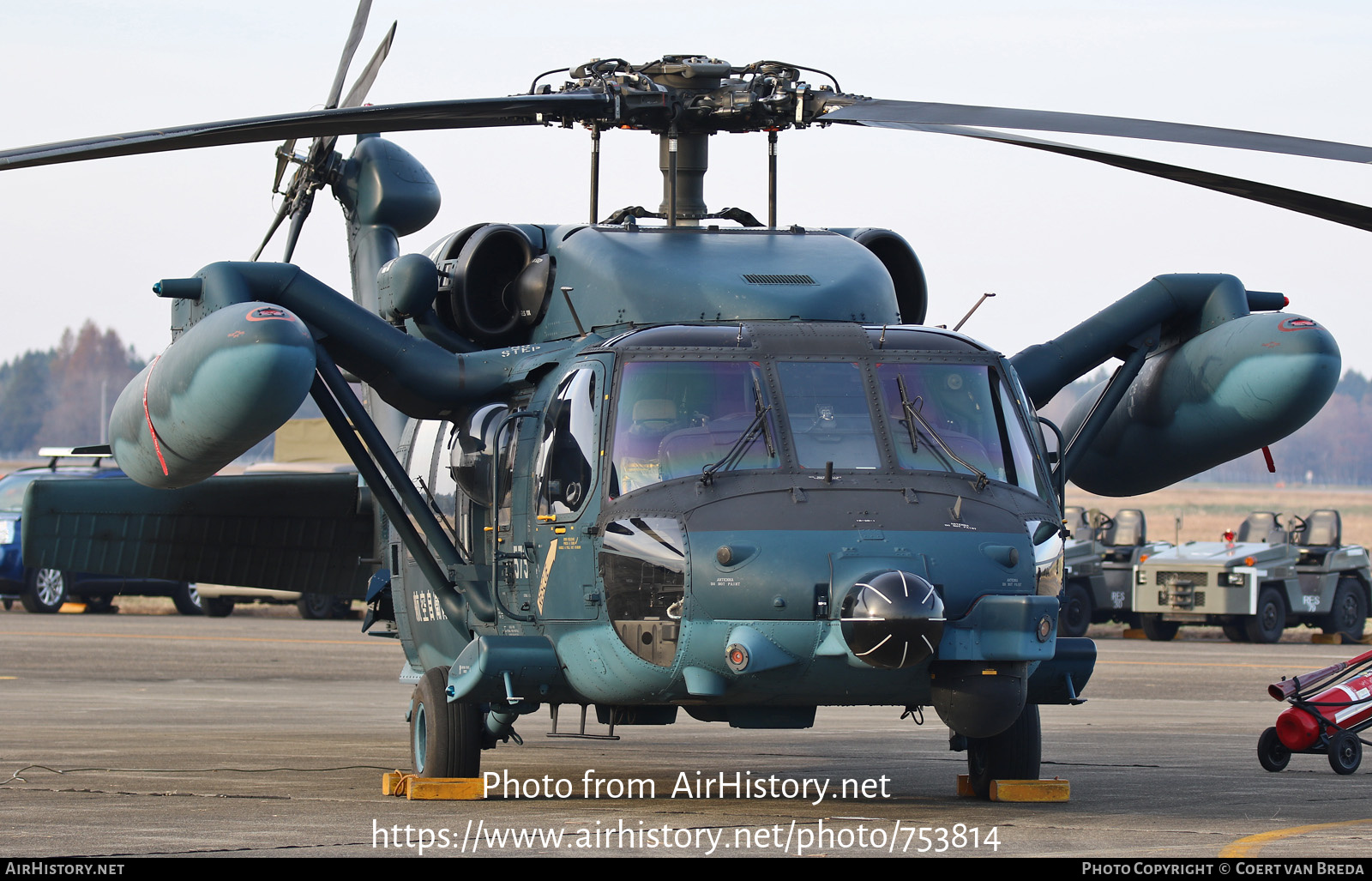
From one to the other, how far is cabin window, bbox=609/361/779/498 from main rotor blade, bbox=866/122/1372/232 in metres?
2.03

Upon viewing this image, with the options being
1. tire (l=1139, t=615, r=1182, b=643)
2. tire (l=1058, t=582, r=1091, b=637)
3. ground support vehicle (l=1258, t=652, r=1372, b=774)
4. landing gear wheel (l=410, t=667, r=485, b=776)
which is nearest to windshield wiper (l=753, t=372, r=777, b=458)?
landing gear wheel (l=410, t=667, r=485, b=776)

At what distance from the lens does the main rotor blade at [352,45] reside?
49.8ft

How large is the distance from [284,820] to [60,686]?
1243 cm

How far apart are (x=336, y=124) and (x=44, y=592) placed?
25.8 m

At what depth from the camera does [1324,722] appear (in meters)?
13.5

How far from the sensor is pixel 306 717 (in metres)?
18.2

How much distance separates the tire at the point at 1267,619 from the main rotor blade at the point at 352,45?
20.1 meters

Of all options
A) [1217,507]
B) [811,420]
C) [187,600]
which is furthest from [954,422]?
[1217,507]

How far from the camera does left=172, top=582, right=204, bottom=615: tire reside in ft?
113

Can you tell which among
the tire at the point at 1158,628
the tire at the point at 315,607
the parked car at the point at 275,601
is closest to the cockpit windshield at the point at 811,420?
the tire at the point at 1158,628

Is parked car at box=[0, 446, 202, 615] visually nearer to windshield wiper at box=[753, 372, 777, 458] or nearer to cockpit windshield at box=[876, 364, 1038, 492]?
windshield wiper at box=[753, 372, 777, 458]

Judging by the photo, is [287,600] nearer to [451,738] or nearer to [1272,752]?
[1272,752]

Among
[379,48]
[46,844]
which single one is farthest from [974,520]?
[379,48]

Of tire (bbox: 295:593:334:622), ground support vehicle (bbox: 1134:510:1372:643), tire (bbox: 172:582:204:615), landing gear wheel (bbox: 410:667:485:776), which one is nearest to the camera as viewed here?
landing gear wheel (bbox: 410:667:485:776)
